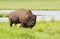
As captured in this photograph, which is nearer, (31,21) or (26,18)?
(31,21)

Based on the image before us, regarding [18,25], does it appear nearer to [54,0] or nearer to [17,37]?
[17,37]

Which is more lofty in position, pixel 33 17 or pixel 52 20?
pixel 33 17

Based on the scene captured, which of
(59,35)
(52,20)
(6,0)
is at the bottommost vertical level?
(6,0)

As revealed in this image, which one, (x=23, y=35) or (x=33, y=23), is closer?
(x=23, y=35)

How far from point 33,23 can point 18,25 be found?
1.08 meters

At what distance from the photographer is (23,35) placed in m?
10.2

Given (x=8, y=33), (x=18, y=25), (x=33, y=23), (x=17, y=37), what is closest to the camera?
(x=17, y=37)

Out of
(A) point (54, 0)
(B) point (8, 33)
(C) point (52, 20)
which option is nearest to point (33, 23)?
(B) point (8, 33)

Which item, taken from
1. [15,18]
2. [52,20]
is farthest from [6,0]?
[15,18]

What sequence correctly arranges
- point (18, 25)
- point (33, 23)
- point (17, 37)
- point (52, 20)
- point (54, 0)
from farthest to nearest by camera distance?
point (54, 0) → point (52, 20) → point (18, 25) → point (33, 23) → point (17, 37)

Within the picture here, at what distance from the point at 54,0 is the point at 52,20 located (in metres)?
20.5

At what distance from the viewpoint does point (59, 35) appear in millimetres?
10484

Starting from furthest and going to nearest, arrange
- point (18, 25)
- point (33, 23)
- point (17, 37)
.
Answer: point (18, 25) < point (33, 23) < point (17, 37)

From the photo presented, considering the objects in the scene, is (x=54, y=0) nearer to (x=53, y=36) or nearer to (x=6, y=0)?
(x=6, y=0)
